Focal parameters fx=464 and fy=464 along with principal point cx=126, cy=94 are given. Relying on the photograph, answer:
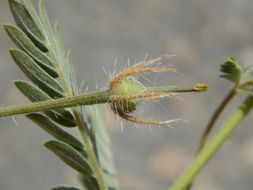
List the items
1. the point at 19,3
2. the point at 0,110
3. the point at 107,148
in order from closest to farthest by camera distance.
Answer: the point at 0,110, the point at 19,3, the point at 107,148

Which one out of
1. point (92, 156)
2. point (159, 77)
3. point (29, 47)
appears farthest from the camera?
point (159, 77)

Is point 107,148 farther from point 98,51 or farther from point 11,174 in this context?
point 98,51

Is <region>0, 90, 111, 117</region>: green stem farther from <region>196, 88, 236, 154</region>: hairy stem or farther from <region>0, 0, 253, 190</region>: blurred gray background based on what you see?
<region>0, 0, 253, 190</region>: blurred gray background

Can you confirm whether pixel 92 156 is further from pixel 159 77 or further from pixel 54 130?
pixel 159 77

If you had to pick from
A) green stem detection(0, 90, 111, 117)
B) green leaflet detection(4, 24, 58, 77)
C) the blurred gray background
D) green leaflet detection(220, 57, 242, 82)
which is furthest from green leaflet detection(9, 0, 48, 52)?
the blurred gray background

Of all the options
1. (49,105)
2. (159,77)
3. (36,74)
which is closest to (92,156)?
(36,74)

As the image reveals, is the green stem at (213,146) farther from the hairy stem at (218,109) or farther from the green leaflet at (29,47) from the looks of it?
the green leaflet at (29,47)

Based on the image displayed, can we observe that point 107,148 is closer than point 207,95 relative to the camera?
Yes

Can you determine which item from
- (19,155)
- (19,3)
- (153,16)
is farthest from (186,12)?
(19,3)
